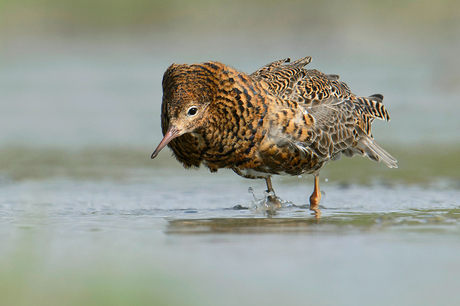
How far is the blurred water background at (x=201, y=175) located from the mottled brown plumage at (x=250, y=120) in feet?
1.64

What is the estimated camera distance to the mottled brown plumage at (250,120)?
6.37 meters

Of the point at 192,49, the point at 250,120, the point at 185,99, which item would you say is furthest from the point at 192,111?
the point at 192,49

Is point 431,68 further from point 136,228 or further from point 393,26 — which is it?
point 136,228

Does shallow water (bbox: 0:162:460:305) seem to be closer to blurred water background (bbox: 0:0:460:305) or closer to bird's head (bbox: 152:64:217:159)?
blurred water background (bbox: 0:0:460:305)

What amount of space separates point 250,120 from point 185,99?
66 centimetres

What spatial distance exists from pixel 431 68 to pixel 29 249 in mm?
15828

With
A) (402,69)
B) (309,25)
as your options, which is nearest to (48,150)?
(402,69)

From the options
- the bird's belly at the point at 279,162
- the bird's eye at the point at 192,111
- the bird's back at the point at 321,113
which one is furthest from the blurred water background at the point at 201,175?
the bird's eye at the point at 192,111

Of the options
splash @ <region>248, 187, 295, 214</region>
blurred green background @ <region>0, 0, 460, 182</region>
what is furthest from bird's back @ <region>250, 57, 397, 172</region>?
blurred green background @ <region>0, 0, 460, 182</region>

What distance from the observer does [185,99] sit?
622 centimetres

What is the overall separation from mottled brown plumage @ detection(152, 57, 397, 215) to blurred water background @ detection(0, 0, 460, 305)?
499 mm

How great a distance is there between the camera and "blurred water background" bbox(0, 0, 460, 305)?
4.31 meters

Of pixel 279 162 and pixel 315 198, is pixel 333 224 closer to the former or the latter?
pixel 279 162

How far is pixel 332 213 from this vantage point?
686 centimetres
